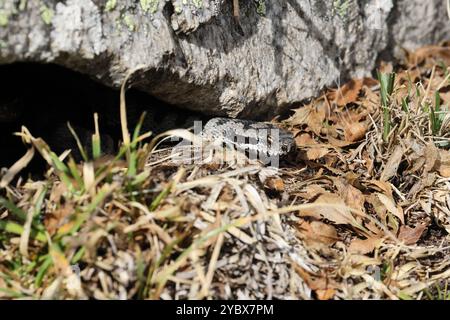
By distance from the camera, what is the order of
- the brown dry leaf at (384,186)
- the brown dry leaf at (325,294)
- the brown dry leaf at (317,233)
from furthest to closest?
1. the brown dry leaf at (384,186)
2. the brown dry leaf at (317,233)
3. the brown dry leaf at (325,294)

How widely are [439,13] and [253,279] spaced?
3.01 meters

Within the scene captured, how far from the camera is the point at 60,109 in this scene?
3.15 m

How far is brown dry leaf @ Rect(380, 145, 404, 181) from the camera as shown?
3.18 m

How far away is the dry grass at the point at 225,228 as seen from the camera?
2.29 m

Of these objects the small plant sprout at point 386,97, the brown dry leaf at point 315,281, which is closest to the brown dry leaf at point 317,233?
the brown dry leaf at point 315,281

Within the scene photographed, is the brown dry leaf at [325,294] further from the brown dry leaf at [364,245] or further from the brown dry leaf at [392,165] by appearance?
the brown dry leaf at [392,165]

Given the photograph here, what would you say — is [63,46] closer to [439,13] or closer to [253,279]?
[253,279]

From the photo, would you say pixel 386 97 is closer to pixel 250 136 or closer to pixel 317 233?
pixel 250 136

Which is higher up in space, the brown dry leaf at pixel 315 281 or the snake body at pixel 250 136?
the snake body at pixel 250 136

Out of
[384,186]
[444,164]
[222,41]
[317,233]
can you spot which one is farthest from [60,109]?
[444,164]

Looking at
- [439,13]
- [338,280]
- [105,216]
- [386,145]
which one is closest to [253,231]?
[338,280]

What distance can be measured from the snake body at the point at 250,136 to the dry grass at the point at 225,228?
0.15 metres

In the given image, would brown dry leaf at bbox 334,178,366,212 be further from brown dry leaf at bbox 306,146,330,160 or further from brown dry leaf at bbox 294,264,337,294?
brown dry leaf at bbox 294,264,337,294

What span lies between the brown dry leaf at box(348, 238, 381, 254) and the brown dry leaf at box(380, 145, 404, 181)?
526 millimetres
